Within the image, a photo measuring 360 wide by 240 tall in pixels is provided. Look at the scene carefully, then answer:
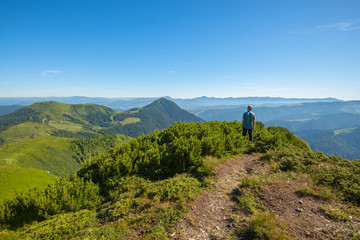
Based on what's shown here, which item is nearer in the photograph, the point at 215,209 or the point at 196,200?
the point at 215,209

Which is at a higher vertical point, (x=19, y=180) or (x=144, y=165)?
(x=144, y=165)

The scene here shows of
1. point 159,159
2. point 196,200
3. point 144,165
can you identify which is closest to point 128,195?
point 144,165

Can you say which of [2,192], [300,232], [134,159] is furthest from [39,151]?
[300,232]

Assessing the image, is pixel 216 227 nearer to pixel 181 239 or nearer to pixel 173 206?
pixel 181 239

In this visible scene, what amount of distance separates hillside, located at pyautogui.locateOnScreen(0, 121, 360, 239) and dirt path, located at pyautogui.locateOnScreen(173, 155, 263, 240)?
4 cm

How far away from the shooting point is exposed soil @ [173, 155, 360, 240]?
17.1 feet

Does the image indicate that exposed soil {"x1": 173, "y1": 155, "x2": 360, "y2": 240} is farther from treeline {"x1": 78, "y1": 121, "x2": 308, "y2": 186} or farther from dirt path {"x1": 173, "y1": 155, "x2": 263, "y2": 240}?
treeline {"x1": 78, "y1": 121, "x2": 308, "y2": 186}

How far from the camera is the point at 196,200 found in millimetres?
7441

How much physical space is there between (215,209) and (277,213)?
2.38m

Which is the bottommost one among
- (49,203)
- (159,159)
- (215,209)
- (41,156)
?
(41,156)

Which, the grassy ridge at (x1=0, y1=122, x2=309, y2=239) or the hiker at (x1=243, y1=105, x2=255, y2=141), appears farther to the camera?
the hiker at (x1=243, y1=105, x2=255, y2=141)

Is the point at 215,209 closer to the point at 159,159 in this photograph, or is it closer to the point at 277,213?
the point at 277,213

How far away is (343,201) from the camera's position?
260 inches

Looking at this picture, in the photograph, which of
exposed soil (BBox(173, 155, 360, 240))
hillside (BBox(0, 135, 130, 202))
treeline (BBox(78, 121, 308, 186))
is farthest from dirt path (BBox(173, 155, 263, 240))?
hillside (BBox(0, 135, 130, 202))
